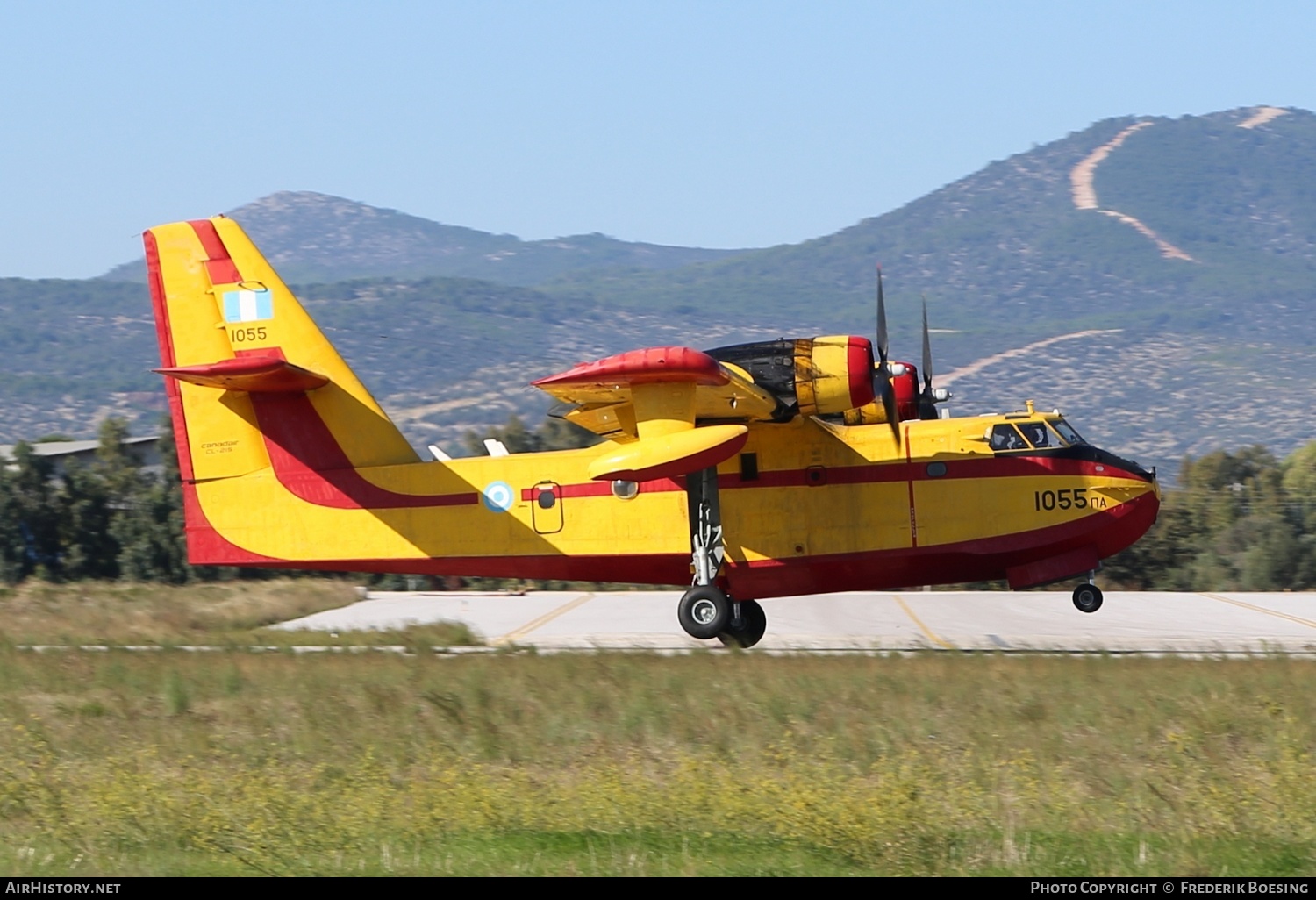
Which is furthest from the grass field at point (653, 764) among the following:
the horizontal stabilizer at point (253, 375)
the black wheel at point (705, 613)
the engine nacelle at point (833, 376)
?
the horizontal stabilizer at point (253, 375)

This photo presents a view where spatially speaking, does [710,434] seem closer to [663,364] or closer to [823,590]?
[663,364]

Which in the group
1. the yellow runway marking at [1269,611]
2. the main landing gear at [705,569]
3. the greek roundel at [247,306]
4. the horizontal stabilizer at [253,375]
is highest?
the greek roundel at [247,306]

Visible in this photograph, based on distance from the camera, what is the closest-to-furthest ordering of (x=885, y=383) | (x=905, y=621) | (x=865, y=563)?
(x=885, y=383) → (x=865, y=563) → (x=905, y=621)

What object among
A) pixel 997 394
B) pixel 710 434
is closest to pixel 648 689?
pixel 710 434

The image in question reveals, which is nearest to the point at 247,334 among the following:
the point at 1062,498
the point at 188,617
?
the point at 188,617

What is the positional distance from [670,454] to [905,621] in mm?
7161

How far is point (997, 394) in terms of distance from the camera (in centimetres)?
19000

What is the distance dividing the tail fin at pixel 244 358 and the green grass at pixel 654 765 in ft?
11.7

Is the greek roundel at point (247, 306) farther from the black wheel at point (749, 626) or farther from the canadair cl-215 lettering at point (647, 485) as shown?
the black wheel at point (749, 626)

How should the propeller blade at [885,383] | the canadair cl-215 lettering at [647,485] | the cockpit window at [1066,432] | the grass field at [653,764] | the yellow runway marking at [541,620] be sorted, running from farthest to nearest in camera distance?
the yellow runway marking at [541,620] < the cockpit window at [1066,432] < the canadair cl-215 lettering at [647,485] < the propeller blade at [885,383] < the grass field at [653,764]

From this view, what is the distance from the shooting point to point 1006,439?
19734 mm

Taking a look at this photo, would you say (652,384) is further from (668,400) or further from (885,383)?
(885,383)

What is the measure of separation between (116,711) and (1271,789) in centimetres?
1089

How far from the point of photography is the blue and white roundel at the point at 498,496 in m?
20.1
